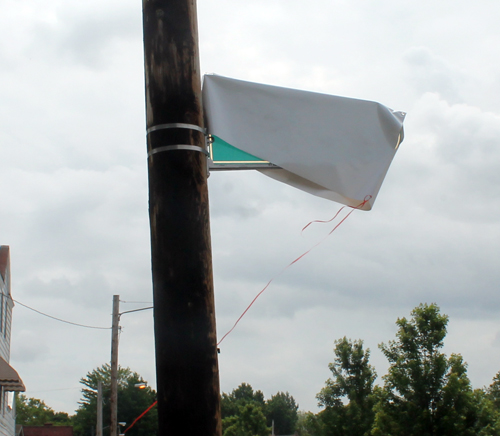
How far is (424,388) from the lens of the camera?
24.7 meters

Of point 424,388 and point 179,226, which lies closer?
point 179,226

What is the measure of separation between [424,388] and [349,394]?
15.1 metres

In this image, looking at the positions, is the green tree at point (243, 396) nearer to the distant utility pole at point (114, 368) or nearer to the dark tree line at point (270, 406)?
the dark tree line at point (270, 406)

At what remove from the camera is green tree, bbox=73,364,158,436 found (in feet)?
264

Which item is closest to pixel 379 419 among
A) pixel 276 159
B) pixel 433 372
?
pixel 433 372

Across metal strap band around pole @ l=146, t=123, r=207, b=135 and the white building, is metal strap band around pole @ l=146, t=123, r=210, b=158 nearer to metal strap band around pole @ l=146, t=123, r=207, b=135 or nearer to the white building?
metal strap band around pole @ l=146, t=123, r=207, b=135

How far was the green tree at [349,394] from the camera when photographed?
37.7 m

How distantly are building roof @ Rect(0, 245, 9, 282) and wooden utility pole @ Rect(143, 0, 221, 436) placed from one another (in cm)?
2068

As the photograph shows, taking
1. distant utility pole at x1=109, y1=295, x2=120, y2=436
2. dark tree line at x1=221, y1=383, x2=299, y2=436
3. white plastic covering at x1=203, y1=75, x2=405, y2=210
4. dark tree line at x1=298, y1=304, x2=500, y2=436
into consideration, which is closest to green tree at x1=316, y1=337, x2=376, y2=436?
dark tree line at x1=298, y1=304, x2=500, y2=436

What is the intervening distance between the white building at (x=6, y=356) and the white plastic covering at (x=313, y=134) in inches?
646

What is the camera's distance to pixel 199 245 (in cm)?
249

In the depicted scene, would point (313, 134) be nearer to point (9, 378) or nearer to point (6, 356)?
point (9, 378)

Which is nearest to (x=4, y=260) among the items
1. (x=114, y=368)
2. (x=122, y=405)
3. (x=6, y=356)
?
(x=6, y=356)

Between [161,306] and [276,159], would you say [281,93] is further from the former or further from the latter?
[161,306]
